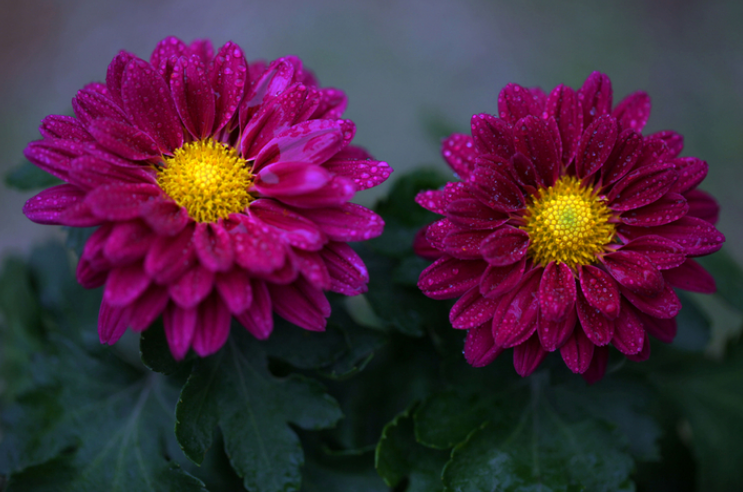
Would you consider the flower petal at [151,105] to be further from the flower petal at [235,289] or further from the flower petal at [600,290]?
the flower petal at [600,290]

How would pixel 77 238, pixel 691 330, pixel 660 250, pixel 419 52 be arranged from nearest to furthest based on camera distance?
pixel 660 250 < pixel 77 238 < pixel 691 330 < pixel 419 52

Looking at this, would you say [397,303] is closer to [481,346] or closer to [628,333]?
[481,346]

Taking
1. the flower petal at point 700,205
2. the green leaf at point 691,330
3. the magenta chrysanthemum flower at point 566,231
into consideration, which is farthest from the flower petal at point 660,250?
the green leaf at point 691,330

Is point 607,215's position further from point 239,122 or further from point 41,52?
point 41,52

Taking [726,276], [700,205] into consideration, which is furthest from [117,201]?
[726,276]

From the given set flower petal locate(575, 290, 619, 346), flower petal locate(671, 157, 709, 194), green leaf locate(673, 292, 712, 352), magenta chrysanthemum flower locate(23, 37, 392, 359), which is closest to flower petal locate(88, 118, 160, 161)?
magenta chrysanthemum flower locate(23, 37, 392, 359)

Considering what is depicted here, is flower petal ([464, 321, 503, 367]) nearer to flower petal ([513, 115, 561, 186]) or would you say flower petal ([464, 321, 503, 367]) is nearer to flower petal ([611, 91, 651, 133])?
flower petal ([513, 115, 561, 186])
